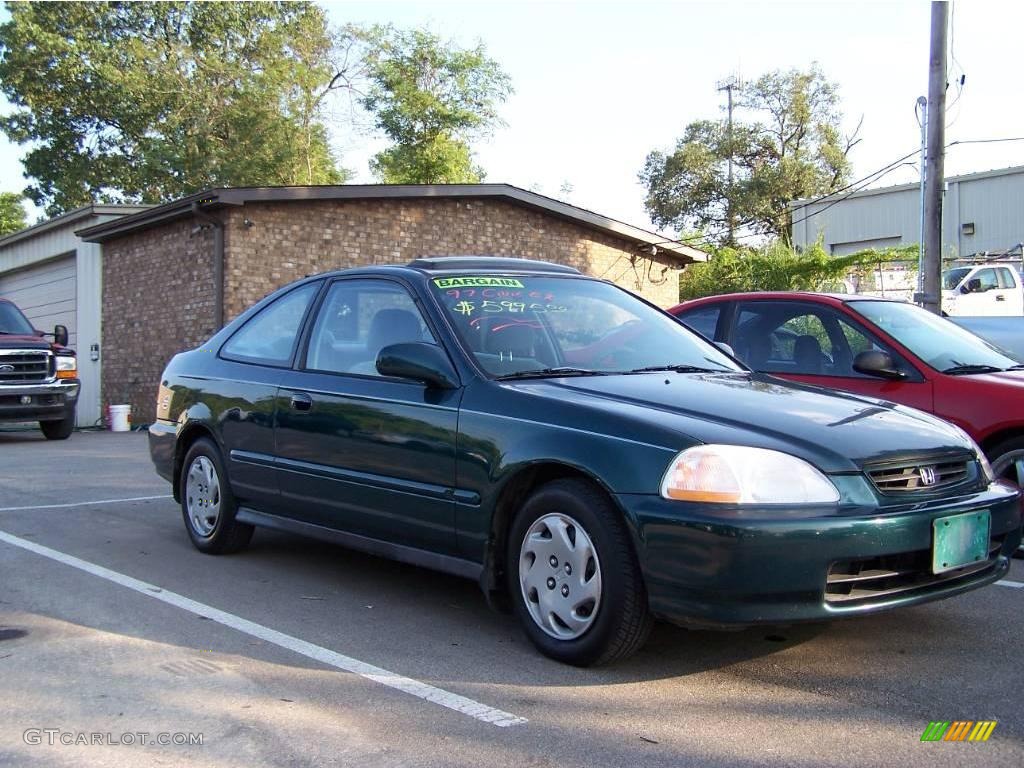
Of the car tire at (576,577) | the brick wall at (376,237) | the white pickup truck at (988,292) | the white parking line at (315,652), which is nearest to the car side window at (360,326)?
the car tire at (576,577)

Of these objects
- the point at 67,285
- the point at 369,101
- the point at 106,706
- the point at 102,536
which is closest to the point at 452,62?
the point at 369,101

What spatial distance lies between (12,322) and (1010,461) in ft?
45.5

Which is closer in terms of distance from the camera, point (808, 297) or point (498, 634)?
point (498, 634)

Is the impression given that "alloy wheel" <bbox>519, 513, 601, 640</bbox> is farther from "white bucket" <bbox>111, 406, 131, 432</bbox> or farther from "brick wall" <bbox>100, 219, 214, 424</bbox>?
"white bucket" <bbox>111, 406, 131, 432</bbox>

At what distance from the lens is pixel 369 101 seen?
4216 cm

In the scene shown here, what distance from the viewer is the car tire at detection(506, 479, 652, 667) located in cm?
373

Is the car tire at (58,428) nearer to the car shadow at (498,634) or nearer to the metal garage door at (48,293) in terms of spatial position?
the metal garage door at (48,293)

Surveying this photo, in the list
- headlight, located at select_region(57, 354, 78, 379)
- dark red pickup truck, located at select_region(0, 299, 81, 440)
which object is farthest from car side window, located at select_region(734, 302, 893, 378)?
headlight, located at select_region(57, 354, 78, 379)

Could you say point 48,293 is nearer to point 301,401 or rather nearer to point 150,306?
point 150,306

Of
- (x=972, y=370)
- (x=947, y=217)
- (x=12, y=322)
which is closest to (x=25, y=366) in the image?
(x=12, y=322)

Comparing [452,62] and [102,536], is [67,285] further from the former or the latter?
[452,62]

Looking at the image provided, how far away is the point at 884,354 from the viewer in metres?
6.29

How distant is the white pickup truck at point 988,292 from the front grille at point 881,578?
18.4 m

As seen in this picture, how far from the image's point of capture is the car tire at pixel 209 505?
587 centimetres
